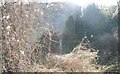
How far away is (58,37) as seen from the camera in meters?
5.34

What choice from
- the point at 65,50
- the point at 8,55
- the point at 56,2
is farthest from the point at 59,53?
the point at 8,55

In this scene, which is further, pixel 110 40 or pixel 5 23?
pixel 110 40

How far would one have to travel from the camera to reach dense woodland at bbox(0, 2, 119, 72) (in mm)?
4230

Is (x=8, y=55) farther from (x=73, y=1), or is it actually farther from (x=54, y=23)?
(x=73, y=1)

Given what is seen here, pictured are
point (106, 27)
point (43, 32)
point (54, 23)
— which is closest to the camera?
point (43, 32)

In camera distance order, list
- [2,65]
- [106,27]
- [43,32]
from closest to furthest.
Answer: [2,65] < [43,32] < [106,27]

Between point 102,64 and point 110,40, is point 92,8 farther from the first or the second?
point 102,64

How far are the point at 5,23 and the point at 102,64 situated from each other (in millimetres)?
1738

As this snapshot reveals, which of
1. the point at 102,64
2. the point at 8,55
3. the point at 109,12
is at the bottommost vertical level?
the point at 102,64

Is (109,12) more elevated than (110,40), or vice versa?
(109,12)

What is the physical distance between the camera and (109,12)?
18.8 feet

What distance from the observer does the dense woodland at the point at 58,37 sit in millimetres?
4230

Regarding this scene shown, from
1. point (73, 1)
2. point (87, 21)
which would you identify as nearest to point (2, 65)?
point (73, 1)

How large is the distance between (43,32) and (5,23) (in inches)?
32.3
